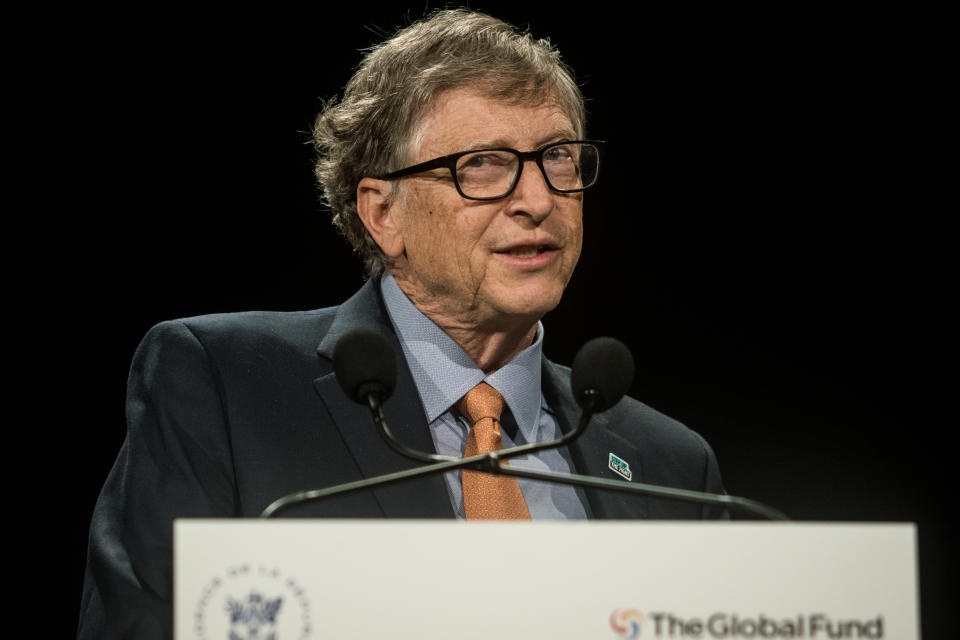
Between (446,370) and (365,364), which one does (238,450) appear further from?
(365,364)

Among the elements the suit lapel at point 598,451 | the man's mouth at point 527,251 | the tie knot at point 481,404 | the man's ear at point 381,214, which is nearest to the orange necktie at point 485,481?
the tie knot at point 481,404

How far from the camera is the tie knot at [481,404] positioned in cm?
233

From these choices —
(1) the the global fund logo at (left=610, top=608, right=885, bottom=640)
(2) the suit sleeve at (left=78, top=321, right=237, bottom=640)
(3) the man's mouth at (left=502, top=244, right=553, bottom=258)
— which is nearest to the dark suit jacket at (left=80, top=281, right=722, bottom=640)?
(2) the suit sleeve at (left=78, top=321, right=237, bottom=640)

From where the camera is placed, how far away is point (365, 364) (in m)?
1.60

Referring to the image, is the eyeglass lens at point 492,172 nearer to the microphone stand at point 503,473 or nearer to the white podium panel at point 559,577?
the microphone stand at point 503,473

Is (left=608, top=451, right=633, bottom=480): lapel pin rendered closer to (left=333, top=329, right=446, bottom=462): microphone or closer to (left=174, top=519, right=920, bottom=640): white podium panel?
(left=333, top=329, right=446, bottom=462): microphone

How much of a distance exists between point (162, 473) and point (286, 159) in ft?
4.02

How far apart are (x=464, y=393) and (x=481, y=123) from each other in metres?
0.59

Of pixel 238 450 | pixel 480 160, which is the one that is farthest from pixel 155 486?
pixel 480 160

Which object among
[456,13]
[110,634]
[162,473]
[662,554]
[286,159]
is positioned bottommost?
[110,634]

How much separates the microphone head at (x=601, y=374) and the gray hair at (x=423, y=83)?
895 millimetres

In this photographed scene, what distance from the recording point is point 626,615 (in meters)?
1.25

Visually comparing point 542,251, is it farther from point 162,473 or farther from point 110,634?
point 110,634

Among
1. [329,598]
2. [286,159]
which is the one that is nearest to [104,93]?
[286,159]
